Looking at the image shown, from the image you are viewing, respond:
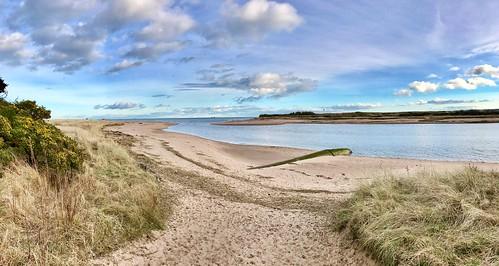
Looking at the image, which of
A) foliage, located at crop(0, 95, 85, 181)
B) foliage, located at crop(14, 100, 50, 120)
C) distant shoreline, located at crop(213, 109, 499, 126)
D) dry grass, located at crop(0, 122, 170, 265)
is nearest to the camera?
dry grass, located at crop(0, 122, 170, 265)

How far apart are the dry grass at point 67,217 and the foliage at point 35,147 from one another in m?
0.38

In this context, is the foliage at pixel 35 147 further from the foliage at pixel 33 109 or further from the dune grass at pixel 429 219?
the dune grass at pixel 429 219

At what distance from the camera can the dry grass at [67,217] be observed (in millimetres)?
5363

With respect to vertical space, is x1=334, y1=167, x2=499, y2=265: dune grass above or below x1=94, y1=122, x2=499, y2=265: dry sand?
above

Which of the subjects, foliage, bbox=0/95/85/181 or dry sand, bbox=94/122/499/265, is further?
foliage, bbox=0/95/85/181

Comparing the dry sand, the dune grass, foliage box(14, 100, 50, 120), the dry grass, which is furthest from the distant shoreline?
the dry grass

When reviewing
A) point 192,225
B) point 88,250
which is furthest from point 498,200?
point 88,250

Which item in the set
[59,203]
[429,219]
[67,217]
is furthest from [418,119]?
[67,217]

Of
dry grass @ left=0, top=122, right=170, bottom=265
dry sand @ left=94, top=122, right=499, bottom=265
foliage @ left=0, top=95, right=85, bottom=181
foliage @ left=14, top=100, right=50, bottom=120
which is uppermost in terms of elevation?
foliage @ left=14, top=100, right=50, bottom=120

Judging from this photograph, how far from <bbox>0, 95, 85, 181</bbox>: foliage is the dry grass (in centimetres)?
38

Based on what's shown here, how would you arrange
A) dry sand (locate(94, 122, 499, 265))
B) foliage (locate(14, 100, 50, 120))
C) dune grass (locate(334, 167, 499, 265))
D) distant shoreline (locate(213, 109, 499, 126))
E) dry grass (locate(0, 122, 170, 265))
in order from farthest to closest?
distant shoreline (locate(213, 109, 499, 126))
foliage (locate(14, 100, 50, 120))
dry sand (locate(94, 122, 499, 265))
dry grass (locate(0, 122, 170, 265))
dune grass (locate(334, 167, 499, 265))

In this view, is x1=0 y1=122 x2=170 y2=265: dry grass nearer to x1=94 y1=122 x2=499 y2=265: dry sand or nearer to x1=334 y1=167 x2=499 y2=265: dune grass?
x1=94 y1=122 x2=499 y2=265: dry sand

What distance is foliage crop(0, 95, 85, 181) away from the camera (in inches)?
334

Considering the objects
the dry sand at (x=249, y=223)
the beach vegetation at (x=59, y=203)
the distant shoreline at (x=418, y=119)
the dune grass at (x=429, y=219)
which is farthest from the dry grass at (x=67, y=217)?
the distant shoreline at (x=418, y=119)
